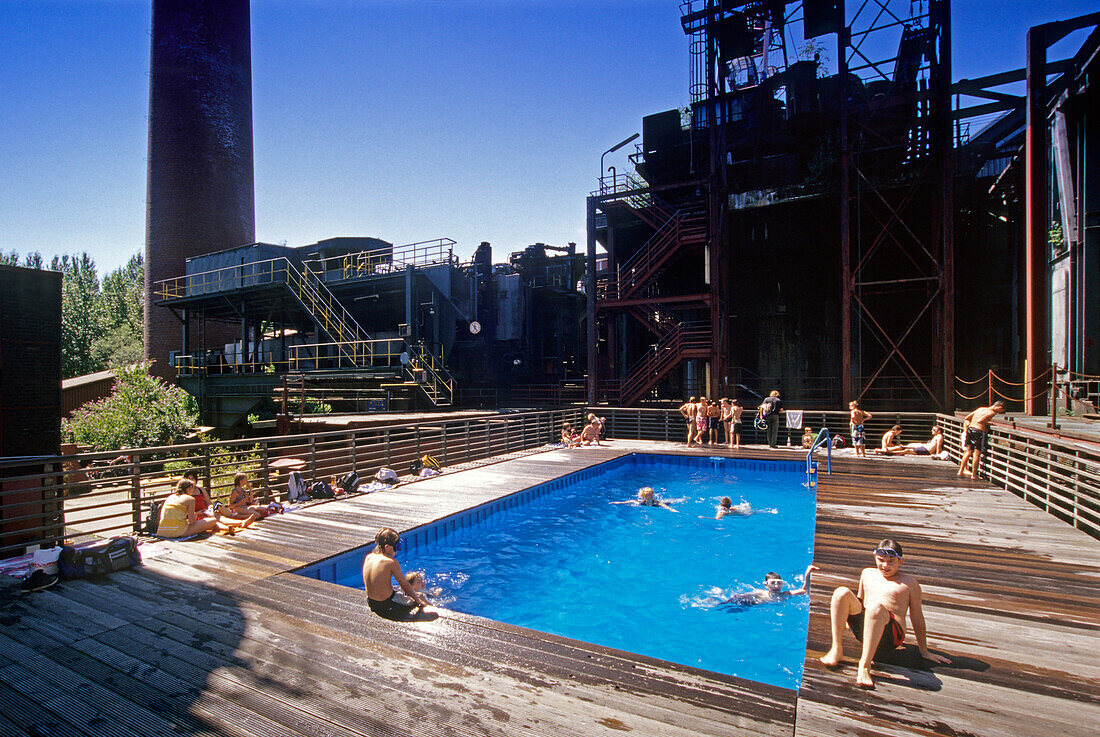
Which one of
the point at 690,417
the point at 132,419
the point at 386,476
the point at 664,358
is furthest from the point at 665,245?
the point at 132,419

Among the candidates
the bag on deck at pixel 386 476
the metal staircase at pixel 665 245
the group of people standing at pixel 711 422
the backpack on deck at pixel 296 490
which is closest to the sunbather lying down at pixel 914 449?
the group of people standing at pixel 711 422

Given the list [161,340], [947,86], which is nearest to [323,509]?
[947,86]

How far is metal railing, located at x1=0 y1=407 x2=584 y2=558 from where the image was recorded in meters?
6.55

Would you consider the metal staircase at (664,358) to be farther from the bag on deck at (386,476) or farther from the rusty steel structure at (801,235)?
the bag on deck at (386,476)

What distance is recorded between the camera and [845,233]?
18.1 meters

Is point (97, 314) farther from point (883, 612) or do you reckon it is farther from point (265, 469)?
point (883, 612)

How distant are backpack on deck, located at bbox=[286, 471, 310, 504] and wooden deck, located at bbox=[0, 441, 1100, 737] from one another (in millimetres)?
2854

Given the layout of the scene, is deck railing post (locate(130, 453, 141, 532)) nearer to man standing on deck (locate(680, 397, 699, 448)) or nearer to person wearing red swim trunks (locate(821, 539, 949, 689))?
person wearing red swim trunks (locate(821, 539, 949, 689))

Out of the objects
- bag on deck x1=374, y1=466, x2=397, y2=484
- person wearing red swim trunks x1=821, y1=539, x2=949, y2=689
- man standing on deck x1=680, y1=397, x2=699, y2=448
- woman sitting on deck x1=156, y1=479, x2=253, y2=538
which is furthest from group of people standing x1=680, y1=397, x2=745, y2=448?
person wearing red swim trunks x1=821, y1=539, x2=949, y2=689

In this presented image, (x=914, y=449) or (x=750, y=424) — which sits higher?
(x=750, y=424)

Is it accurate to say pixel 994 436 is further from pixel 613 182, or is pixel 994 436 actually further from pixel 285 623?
pixel 613 182

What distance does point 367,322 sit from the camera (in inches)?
1171

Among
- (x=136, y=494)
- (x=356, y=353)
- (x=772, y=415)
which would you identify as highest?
(x=356, y=353)

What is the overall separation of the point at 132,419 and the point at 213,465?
15.4 meters
